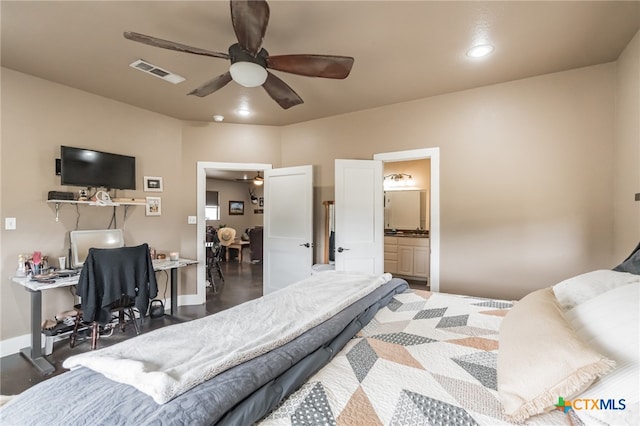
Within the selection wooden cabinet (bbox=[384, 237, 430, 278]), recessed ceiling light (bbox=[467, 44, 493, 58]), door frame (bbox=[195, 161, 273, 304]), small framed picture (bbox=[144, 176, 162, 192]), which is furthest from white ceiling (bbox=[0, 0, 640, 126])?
wooden cabinet (bbox=[384, 237, 430, 278])

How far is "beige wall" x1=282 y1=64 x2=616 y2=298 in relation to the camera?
263 cm

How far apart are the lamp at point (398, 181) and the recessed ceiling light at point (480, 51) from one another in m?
3.72

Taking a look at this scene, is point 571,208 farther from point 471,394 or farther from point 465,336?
point 471,394

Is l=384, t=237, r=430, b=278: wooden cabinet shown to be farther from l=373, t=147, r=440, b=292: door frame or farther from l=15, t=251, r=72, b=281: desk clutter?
l=15, t=251, r=72, b=281: desk clutter

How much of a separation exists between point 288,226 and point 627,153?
3.52 meters

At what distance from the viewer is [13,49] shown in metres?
2.37

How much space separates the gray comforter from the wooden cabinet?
4.60 metres

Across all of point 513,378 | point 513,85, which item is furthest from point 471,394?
point 513,85

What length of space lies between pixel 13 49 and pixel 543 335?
3.89m

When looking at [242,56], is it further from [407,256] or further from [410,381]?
[407,256]

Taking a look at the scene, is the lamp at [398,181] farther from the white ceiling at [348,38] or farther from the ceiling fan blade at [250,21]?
the ceiling fan blade at [250,21]

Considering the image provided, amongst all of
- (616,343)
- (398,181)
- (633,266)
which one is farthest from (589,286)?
(398,181)

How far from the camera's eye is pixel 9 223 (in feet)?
8.90

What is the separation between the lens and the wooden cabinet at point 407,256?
526 centimetres
